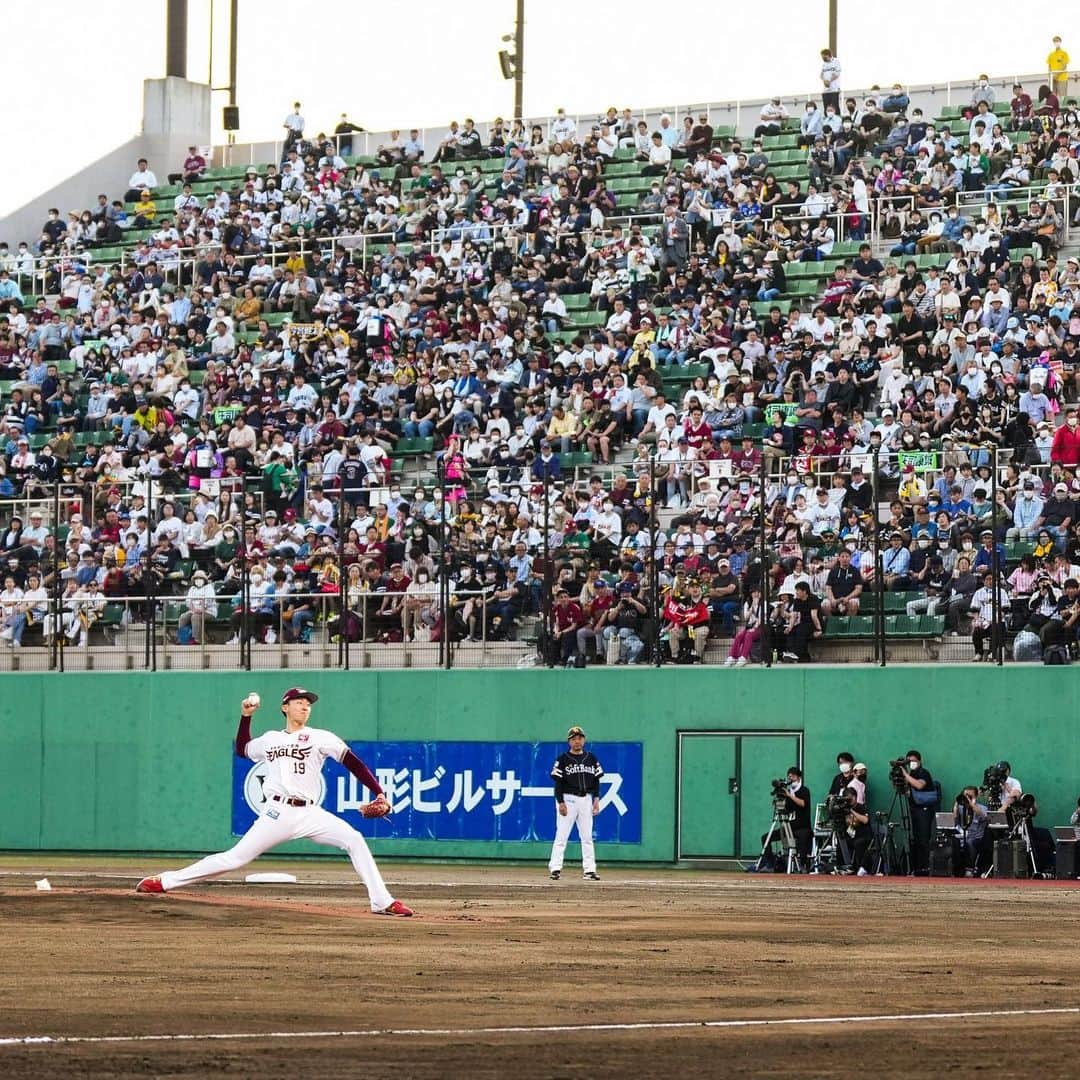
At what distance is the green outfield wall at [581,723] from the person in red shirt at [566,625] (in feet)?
0.88

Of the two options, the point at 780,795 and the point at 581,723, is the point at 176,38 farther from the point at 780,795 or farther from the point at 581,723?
the point at 780,795

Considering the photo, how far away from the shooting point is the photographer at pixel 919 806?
89.0 ft

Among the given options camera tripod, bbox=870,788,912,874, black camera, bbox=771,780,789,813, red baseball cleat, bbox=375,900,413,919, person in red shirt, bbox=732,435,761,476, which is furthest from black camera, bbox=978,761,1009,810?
red baseball cleat, bbox=375,900,413,919

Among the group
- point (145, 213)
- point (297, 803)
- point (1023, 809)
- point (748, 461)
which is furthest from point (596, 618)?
point (145, 213)

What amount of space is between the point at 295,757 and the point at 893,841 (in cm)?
1199

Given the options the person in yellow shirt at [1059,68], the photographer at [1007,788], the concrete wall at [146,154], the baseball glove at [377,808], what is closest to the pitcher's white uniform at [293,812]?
the baseball glove at [377,808]

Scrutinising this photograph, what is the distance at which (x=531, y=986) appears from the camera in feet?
39.8

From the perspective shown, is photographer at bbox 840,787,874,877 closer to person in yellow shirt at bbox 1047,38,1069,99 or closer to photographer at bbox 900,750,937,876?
photographer at bbox 900,750,937,876

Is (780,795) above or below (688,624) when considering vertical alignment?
below

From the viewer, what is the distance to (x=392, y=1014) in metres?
10.7

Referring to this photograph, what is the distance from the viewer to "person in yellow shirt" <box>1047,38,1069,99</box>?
40375mm

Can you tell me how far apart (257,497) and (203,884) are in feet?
34.8

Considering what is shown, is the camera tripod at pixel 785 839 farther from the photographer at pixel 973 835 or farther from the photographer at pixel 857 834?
the photographer at pixel 973 835

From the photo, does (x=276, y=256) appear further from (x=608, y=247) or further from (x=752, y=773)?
(x=752, y=773)
